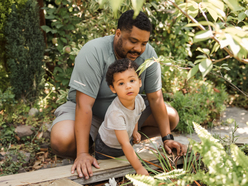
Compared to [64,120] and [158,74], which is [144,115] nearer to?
[158,74]

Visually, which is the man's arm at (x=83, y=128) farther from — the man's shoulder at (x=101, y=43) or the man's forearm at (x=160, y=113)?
the man's forearm at (x=160, y=113)

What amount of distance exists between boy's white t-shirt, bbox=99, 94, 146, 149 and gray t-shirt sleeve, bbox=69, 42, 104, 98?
0.75 feet

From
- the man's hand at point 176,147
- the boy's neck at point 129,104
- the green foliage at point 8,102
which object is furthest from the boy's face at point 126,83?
the green foliage at point 8,102

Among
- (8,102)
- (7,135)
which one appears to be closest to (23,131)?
(7,135)

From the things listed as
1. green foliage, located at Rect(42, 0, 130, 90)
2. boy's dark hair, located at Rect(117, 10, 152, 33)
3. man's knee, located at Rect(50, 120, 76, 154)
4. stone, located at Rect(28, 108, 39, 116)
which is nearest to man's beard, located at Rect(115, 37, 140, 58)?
boy's dark hair, located at Rect(117, 10, 152, 33)

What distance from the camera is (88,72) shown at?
183 centimetres

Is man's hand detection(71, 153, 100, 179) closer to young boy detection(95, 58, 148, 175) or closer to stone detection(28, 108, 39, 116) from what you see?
young boy detection(95, 58, 148, 175)

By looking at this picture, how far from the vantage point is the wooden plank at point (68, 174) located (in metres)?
1.47

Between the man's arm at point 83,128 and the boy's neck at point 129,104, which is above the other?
the boy's neck at point 129,104

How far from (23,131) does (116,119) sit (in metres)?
1.56

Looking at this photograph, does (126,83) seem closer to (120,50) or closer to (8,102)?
(120,50)

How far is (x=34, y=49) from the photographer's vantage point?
9.57 feet

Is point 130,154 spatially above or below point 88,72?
below

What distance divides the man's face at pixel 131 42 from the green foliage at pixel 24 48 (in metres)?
1.54
